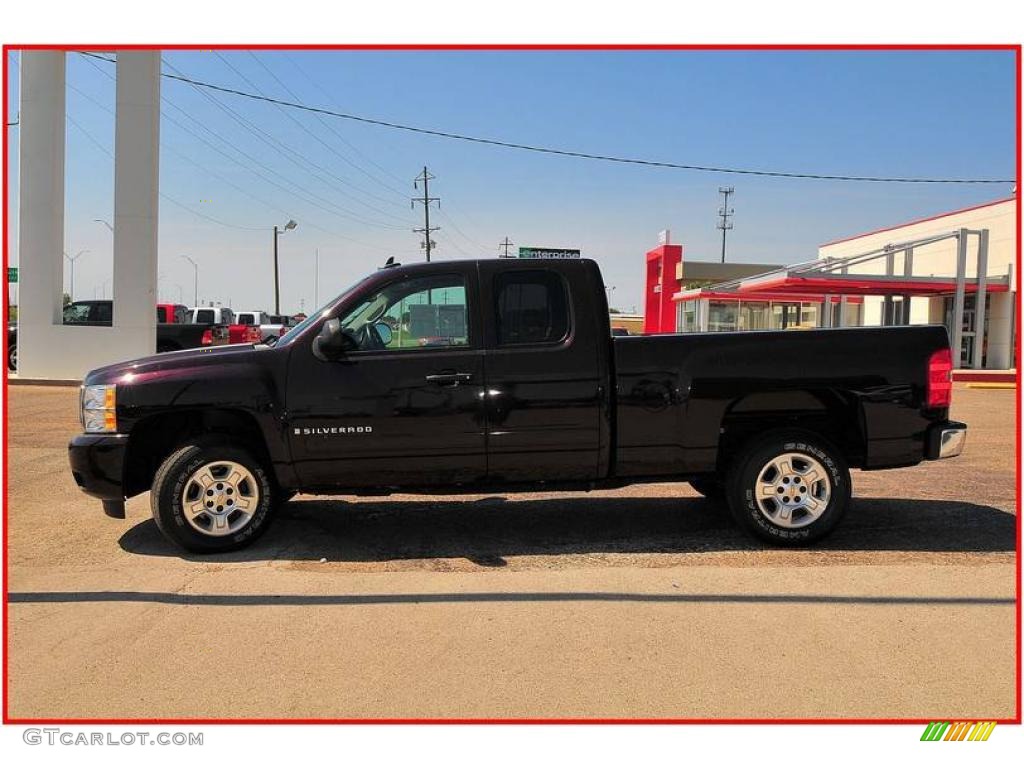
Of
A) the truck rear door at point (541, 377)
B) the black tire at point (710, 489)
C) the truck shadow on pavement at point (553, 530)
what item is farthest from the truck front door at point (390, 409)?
the black tire at point (710, 489)

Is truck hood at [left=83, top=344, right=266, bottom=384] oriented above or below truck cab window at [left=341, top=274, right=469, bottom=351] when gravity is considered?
below

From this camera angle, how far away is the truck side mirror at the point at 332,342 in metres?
5.20

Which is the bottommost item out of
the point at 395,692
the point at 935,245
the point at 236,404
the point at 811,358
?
the point at 395,692

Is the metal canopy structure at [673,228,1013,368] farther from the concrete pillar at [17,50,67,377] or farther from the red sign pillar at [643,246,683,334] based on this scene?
the concrete pillar at [17,50,67,377]

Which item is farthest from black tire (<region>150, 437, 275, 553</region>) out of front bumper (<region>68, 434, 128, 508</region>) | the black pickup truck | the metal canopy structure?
the metal canopy structure

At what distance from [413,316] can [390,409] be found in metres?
0.67

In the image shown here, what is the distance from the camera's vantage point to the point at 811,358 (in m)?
5.49

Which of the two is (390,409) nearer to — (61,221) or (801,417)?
(801,417)

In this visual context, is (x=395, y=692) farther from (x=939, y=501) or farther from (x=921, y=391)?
(x=939, y=501)

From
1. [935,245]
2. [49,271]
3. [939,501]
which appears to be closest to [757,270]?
[935,245]

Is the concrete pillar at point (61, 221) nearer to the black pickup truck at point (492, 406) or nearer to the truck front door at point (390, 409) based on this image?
the black pickup truck at point (492, 406)

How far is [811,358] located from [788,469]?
781 mm

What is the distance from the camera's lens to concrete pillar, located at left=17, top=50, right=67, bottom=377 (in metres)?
18.3

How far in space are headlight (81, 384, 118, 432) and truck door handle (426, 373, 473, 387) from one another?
2.10 meters
